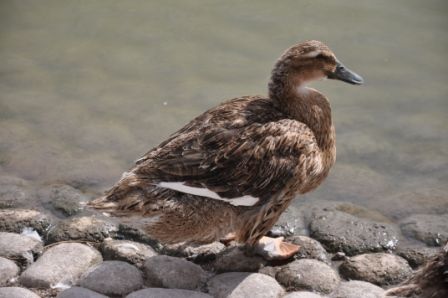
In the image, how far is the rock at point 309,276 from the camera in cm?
423

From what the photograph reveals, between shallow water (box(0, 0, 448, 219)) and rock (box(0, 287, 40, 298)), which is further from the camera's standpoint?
shallow water (box(0, 0, 448, 219))

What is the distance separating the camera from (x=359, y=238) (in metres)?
4.74

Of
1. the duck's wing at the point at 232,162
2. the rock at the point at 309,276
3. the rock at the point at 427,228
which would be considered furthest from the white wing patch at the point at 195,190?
the rock at the point at 427,228

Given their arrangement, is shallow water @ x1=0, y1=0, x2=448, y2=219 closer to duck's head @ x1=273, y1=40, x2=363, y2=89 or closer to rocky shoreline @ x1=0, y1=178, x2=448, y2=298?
rocky shoreline @ x1=0, y1=178, x2=448, y2=298

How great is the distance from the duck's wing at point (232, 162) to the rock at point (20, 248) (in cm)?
82

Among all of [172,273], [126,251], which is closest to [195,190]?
[172,273]

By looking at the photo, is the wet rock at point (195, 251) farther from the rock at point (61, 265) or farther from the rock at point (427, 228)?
the rock at point (427, 228)

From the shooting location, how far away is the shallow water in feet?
18.6

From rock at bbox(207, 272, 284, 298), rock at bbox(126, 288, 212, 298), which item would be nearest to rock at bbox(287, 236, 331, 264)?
rock at bbox(207, 272, 284, 298)

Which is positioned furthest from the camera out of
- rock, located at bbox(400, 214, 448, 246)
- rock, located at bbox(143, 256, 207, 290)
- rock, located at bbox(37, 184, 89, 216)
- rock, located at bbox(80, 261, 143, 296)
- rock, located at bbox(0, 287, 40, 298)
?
rock, located at bbox(37, 184, 89, 216)

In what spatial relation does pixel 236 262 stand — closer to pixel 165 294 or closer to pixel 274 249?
pixel 274 249

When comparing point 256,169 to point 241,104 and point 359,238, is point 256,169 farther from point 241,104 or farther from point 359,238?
point 359,238

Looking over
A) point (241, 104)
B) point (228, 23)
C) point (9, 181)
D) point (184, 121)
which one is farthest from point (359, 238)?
point (228, 23)

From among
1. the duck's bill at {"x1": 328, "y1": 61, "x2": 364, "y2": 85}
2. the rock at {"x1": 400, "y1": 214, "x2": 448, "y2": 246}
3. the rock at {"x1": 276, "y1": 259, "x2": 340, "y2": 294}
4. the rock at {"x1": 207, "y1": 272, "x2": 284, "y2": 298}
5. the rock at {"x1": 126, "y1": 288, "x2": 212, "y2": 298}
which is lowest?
the rock at {"x1": 126, "y1": 288, "x2": 212, "y2": 298}
